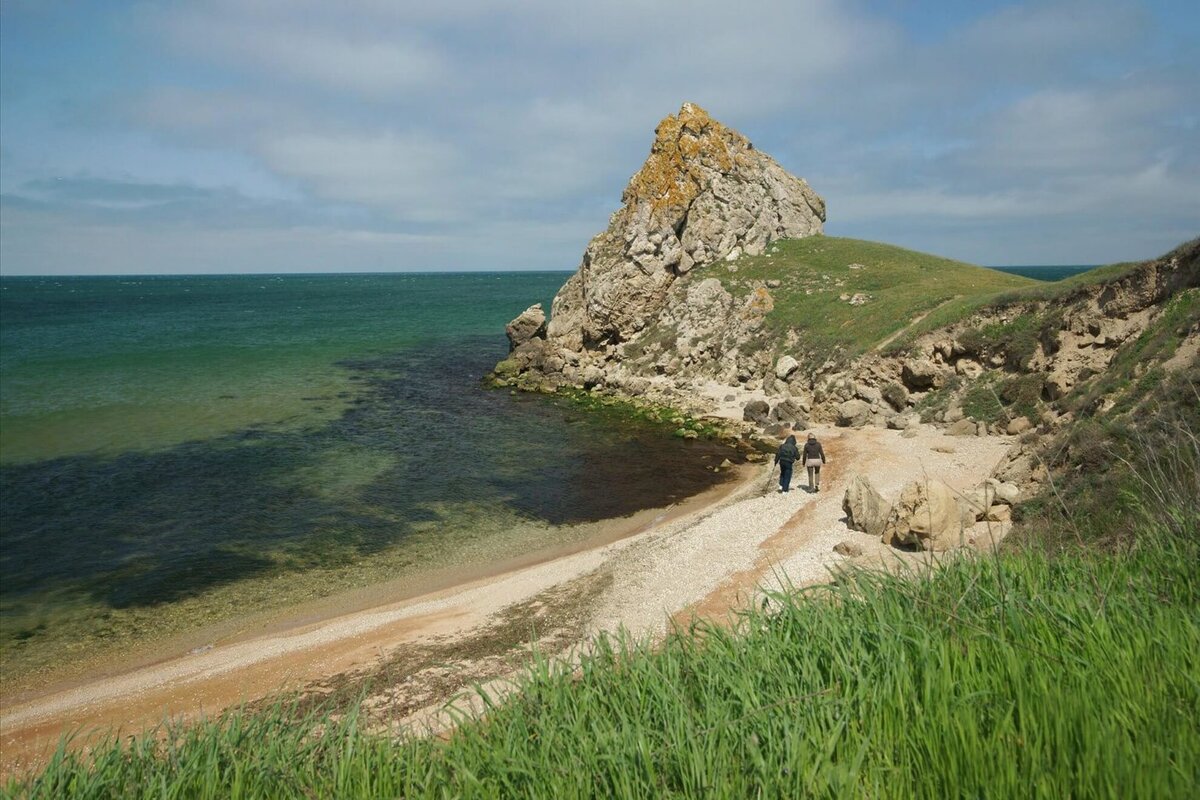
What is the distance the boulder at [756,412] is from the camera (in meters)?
38.2

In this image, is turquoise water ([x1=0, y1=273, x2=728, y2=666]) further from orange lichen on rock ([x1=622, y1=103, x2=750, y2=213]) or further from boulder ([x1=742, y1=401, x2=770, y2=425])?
orange lichen on rock ([x1=622, y1=103, x2=750, y2=213])

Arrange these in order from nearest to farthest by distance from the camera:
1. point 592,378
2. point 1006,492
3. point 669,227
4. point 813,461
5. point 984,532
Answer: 1. point 984,532
2. point 1006,492
3. point 813,461
4. point 592,378
5. point 669,227

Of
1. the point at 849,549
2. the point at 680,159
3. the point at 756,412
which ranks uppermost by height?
the point at 680,159

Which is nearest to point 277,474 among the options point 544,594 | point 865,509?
point 544,594

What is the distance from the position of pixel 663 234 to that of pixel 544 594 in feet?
146

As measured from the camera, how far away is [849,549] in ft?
58.5

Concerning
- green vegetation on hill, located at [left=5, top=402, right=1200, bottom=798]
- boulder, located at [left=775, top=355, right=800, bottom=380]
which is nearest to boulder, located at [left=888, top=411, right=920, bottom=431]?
boulder, located at [left=775, top=355, right=800, bottom=380]

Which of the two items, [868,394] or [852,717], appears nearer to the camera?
[852,717]

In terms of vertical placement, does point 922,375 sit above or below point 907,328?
below

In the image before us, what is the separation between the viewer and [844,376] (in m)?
38.2

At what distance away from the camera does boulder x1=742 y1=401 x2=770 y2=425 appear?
125ft

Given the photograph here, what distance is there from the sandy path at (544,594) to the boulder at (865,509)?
1.92 feet

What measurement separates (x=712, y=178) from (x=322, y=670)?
5421 centimetres

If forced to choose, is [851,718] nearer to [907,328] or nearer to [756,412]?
[756,412]
